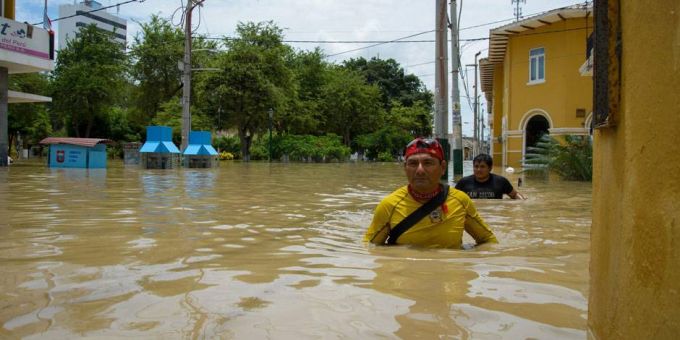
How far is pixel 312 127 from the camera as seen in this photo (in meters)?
53.5

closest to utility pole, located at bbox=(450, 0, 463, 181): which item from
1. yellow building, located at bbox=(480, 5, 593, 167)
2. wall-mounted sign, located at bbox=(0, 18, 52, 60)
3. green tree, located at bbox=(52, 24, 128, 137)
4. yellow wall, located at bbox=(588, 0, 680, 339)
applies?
yellow building, located at bbox=(480, 5, 593, 167)

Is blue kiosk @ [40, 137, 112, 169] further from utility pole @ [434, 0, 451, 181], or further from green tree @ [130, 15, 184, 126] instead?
green tree @ [130, 15, 184, 126]

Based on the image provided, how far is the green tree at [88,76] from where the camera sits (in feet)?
142

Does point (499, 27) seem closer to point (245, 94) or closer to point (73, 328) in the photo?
point (245, 94)

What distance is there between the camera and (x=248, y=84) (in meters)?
42.9

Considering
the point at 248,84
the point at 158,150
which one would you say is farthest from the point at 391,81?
the point at 158,150

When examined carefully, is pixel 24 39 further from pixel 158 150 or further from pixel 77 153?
pixel 158 150

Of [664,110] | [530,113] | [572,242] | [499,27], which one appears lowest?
[572,242]

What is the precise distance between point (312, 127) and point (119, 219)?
152 feet

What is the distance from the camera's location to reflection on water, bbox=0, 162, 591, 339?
288 cm

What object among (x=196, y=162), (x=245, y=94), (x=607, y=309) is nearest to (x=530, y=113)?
(x=196, y=162)

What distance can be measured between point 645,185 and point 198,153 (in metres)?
28.0

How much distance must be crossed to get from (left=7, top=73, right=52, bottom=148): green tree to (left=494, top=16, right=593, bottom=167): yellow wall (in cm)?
3567

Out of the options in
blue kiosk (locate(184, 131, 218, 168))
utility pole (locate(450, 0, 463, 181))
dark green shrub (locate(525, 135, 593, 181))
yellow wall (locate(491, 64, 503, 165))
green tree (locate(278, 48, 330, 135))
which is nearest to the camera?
dark green shrub (locate(525, 135, 593, 181))
